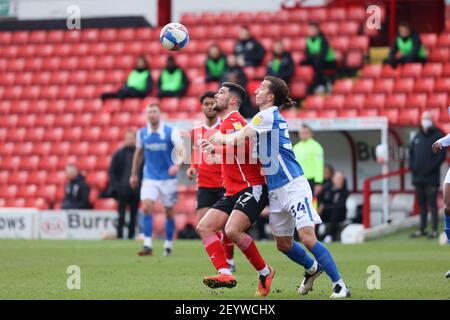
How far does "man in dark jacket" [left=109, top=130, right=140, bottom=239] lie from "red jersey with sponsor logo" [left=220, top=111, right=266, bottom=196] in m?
9.93

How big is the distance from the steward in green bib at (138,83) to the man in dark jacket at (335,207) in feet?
18.7

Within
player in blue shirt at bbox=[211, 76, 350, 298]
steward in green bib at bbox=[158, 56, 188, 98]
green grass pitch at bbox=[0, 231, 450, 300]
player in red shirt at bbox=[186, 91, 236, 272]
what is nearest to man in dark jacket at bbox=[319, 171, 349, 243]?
green grass pitch at bbox=[0, 231, 450, 300]

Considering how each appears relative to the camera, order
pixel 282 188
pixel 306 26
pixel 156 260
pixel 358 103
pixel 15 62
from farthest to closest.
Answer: pixel 15 62
pixel 306 26
pixel 358 103
pixel 156 260
pixel 282 188

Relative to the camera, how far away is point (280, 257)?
49.2 feet

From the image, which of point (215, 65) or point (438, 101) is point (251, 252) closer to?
point (438, 101)

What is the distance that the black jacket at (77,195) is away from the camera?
837 inches

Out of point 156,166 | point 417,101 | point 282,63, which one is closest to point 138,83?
point 282,63

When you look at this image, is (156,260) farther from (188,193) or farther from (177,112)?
(177,112)

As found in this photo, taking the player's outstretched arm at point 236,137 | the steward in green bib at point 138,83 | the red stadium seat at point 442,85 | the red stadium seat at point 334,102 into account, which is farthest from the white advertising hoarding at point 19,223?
the player's outstretched arm at point 236,137

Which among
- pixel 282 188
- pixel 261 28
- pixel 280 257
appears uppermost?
pixel 261 28

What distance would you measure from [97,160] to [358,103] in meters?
5.81

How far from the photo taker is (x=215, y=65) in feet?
75.5

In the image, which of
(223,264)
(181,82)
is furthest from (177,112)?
(223,264)

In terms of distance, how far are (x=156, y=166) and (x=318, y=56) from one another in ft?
25.4
